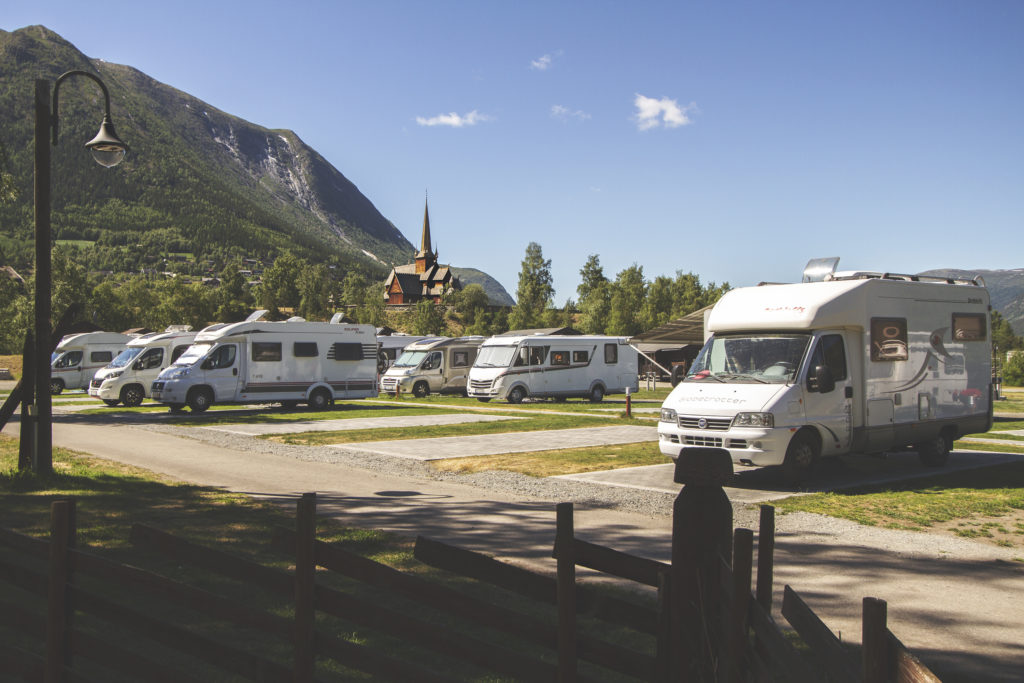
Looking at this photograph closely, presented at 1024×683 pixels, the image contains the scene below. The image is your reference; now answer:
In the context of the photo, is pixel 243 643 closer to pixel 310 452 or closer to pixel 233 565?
pixel 233 565

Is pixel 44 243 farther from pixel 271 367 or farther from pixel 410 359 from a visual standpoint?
pixel 410 359

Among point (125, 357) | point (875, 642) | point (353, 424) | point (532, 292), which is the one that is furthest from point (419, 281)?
point (875, 642)

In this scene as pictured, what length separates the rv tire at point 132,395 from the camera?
25791mm

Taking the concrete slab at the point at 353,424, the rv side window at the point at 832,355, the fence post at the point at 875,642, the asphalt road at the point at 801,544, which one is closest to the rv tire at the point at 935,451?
the asphalt road at the point at 801,544

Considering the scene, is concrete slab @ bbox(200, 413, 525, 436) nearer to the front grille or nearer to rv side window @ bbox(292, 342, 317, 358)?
rv side window @ bbox(292, 342, 317, 358)

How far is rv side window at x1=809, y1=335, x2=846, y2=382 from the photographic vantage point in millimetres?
10469

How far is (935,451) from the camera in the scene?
1209 cm

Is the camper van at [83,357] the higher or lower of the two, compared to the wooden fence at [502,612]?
higher

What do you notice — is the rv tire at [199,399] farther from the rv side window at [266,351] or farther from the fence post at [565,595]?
the fence post at [565,595]

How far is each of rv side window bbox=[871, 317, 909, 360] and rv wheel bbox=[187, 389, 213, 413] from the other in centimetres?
1777

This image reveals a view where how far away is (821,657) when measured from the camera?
2.01m

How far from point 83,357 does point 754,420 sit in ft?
109

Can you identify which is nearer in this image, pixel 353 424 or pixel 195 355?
pixel 353 424

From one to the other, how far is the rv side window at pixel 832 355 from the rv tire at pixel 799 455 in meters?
0.92
